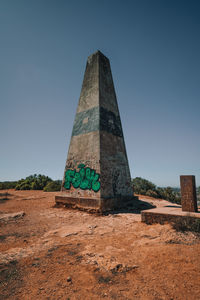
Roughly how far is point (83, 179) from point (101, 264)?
621cm

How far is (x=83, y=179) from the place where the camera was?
902 centimetres

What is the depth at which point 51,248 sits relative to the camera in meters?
3.78

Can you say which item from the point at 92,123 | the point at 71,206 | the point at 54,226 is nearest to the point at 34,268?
the point at 54,226

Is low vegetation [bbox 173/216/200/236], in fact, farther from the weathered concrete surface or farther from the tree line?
the tree line

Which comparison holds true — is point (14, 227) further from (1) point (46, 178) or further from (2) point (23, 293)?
(1) point (46, 178)

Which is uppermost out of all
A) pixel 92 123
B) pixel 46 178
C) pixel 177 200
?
pixel 92 123

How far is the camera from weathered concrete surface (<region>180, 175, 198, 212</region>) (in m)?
5.49

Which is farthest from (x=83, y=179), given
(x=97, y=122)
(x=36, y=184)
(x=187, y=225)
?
(x=36, y=184)

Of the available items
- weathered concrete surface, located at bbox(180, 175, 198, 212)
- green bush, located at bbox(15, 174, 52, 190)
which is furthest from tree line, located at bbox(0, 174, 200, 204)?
weathered concrete surface, located at bbox(180, 175, 198, 212)

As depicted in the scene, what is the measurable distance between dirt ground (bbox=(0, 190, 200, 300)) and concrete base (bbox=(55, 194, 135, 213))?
2.68 meters

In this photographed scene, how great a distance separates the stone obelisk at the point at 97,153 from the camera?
27.7 feet

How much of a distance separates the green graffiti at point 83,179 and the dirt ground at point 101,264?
3.47m

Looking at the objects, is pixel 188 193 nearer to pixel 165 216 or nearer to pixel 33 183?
pixel 165 216

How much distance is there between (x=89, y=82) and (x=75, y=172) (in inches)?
261
